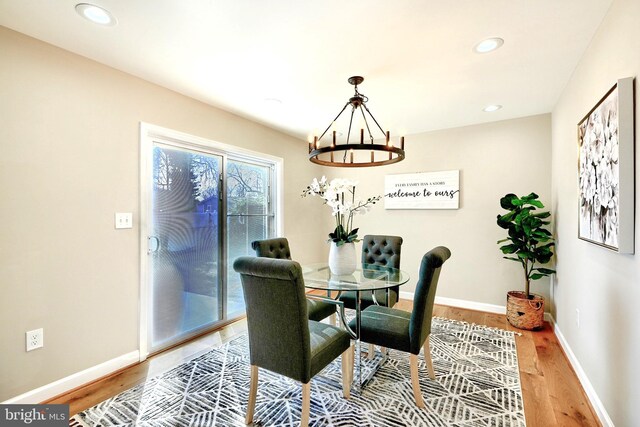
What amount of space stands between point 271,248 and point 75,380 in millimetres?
1765

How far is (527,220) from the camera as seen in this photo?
317cm

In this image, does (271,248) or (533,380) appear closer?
(533,380)

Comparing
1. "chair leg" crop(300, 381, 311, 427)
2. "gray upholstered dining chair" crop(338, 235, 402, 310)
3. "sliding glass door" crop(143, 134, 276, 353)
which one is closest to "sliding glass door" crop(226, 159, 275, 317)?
"sliding glass door" crop(143, 134, 276, 353)

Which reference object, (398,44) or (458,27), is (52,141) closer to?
(398,44)

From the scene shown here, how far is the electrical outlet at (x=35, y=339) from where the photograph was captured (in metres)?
1.94

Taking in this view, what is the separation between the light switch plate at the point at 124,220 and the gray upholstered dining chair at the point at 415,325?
2079 millimetres

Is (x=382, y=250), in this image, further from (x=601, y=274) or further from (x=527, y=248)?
(x=601, y=274)

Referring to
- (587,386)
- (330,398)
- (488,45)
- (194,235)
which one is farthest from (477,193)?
(194,235)

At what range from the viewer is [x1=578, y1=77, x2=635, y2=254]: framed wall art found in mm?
1441

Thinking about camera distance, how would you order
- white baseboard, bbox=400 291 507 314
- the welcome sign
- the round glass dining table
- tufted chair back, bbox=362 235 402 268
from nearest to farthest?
1. the round glass dining table
2. tufted chair back, bbox=362 235 402 268
3. white baseboard, bbox=400 291 507 314
4. the welcome sign

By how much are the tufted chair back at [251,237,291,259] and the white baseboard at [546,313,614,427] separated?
2.60 metres

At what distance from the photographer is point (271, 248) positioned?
2.97 m

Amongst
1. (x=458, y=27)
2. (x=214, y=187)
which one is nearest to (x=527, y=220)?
(x=458, y=27)

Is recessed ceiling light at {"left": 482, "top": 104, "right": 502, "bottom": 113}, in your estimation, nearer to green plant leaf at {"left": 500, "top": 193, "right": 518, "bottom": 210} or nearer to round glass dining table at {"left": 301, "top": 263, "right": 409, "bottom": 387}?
green plant leaf at {"left": 500, "top": 193, "right": 518, "bottom": 210}
